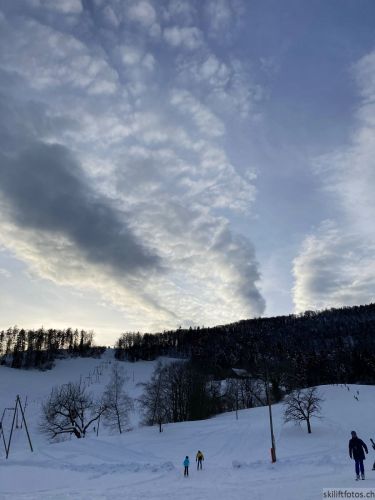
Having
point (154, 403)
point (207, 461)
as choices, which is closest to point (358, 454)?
point (207, 461)

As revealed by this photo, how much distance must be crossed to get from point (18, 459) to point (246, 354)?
162 m

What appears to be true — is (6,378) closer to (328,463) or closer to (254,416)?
(254,416)

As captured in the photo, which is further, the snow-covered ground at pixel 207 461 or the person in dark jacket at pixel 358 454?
the snow-covered ground at pixel 207 461

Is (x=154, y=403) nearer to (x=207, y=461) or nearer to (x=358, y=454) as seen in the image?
(x=207, y=461)

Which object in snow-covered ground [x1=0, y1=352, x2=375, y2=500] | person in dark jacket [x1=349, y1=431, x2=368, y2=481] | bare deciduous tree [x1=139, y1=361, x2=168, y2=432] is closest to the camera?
person in dark jacket [x1=349, y1=431, x2=368, y2=481]

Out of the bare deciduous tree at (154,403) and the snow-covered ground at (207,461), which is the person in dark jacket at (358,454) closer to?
the snow-covered ground at (207,461)

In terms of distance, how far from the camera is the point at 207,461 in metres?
37.7

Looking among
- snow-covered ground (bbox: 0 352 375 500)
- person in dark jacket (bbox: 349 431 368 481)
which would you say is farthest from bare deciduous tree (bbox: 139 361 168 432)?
person in dark jacket (bbox: 349 431 368 481)

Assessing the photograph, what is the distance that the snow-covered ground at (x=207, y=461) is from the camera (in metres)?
19.7

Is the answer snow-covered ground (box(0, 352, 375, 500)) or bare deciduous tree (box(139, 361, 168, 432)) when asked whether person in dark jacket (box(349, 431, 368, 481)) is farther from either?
bare deciduous tree (box(139, 361, 168, 432))

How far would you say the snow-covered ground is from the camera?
774 inches

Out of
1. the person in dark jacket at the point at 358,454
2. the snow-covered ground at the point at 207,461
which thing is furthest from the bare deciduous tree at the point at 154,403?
the person in dark jacket at the point at 358,454

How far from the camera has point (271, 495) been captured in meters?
16.2

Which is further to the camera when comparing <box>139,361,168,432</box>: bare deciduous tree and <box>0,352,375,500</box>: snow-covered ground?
<box>139,361,168,432</box>: bare deciduous tree
